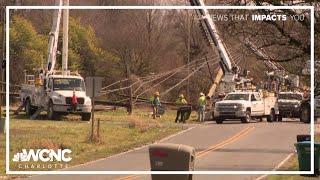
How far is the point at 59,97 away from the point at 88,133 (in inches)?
249

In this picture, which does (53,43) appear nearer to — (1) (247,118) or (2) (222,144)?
(2) (222,144)

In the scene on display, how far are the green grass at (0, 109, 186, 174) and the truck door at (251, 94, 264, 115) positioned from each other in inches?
151

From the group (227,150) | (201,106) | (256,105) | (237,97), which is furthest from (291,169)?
(237,97)

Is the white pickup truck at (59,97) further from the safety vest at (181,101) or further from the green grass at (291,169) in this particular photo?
the green grass at (291,169)

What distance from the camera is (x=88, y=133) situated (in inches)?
1196

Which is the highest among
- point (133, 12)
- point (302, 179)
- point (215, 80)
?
point (133, 12)

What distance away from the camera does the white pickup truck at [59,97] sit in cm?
3456

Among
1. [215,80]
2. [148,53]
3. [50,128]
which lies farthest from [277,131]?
[148,53]

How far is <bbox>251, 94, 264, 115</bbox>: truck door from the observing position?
35872 millimetres

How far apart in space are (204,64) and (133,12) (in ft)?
21.6

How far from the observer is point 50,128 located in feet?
101

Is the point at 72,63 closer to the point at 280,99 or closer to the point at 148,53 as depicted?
the point at 148,53

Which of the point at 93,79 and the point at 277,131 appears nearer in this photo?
the point at 93,79

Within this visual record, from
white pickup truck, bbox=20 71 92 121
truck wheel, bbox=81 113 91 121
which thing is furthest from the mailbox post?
truck wheel, bbox=81 113 91 121
